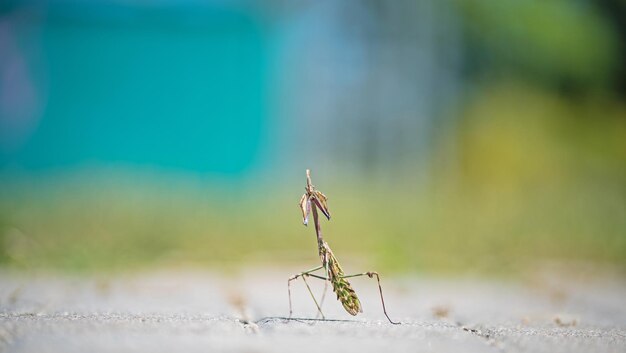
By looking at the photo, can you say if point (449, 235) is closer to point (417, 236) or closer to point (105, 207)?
point (417, 236)

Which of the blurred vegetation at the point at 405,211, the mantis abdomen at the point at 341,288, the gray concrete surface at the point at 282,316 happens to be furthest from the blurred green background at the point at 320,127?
the mantis abdomen at the point at 341,288

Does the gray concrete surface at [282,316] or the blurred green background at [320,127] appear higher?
the blurred green background at [320,127]

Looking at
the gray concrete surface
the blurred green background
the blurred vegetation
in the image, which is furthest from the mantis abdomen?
the blurred green background

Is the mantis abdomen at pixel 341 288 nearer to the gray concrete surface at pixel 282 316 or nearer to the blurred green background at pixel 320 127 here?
the gray concrete surface at pixel 282 316

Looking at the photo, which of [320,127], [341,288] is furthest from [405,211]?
Result: [341,288]

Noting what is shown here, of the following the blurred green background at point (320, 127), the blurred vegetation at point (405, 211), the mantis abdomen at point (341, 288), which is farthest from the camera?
the blurred green background at point (320, 127)

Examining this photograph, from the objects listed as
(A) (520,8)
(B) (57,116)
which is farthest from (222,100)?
(A) (520,8)
